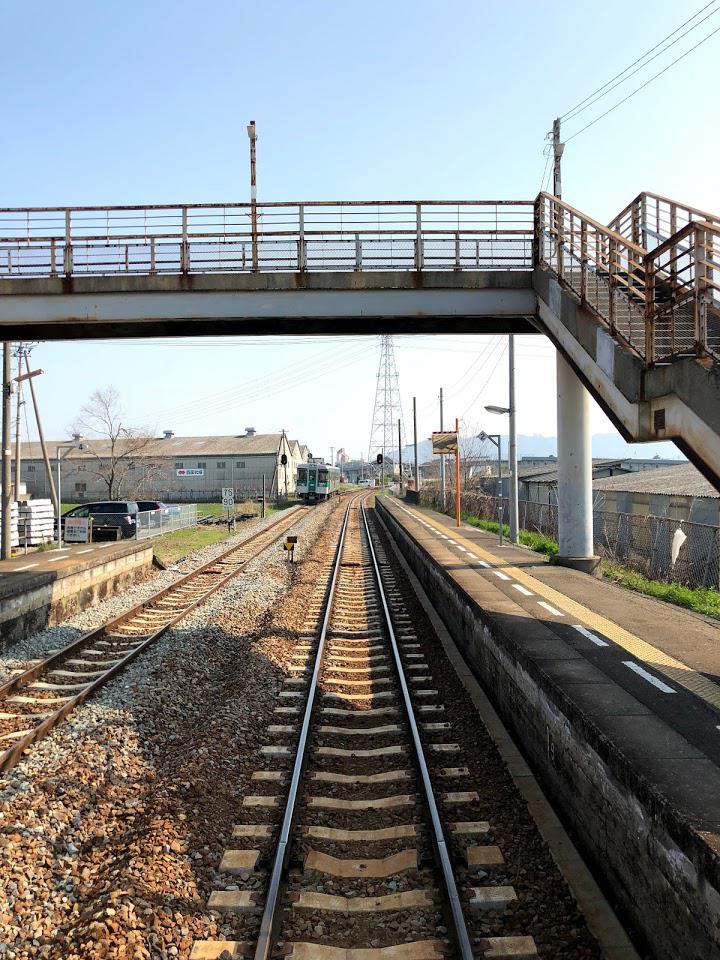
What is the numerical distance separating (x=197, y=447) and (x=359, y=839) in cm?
7676

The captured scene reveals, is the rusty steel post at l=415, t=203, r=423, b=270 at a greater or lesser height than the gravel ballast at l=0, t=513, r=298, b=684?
greater

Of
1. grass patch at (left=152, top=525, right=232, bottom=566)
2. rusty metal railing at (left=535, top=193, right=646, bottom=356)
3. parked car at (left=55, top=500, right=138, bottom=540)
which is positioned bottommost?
grass patch at (left=152, top=525, right=232, bottom=566)

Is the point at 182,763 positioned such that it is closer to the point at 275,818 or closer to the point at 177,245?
the point at 275,818

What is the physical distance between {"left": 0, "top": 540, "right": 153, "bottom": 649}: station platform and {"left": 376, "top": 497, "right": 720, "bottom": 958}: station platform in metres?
7.69

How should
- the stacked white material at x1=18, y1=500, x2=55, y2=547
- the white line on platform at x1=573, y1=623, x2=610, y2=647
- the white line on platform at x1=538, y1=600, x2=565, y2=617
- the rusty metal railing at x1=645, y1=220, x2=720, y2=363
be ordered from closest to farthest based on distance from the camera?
the rusty metal railing at x1=645, y1=220, x2=720, y2=363 < the white line on platform at x1=573, y1=623, x2=610, y2=647 < the white line on platform at x1=538, y1=600, x2=565, y2=617 < the stacked white material at x1=18, y1=500, x2=55, y2=547

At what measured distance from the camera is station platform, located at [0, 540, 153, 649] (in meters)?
12.1

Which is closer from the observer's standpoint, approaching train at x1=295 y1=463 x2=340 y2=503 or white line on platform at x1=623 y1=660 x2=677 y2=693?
white line on platform at x1=623 y1=660 x2=677 y2=693

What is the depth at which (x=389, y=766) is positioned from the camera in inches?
274

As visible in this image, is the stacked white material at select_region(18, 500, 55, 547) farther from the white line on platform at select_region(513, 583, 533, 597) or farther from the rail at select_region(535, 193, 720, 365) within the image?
the rail at select_region(535, 193, 720, 365)

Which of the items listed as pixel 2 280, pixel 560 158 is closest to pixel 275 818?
pixel 2 280

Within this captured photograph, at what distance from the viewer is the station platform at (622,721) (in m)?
4.05

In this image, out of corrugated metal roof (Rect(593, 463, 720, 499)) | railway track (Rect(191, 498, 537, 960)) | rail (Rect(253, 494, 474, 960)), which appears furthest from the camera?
corrugated metal roof (Rect(593, 463, 720, 499))

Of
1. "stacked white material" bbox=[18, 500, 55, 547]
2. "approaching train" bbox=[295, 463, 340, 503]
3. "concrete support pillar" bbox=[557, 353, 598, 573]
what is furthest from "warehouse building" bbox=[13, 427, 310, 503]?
"concrete support pillar" bbox=[557, 353, 598, 573]

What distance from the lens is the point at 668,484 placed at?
67.8 ft
